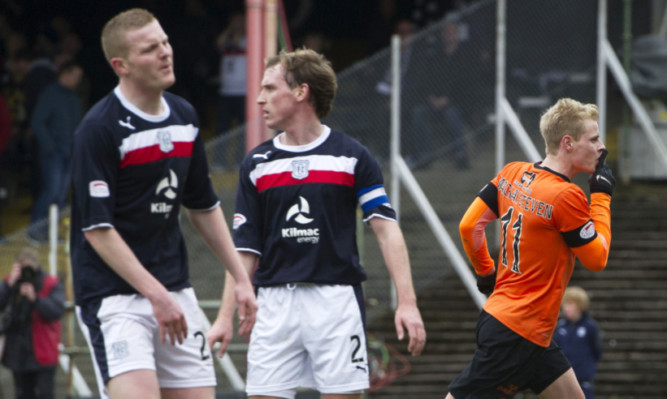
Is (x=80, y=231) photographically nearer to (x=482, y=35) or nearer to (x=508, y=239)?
(x=508, y=239)

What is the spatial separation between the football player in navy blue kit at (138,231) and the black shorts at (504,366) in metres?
1.25

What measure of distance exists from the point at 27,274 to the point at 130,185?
652 centimetres

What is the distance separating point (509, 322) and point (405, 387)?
6.33 meters

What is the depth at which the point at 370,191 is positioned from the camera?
6.00 m

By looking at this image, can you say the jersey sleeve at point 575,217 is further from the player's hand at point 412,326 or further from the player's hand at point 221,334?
the player's hand at point 221,334

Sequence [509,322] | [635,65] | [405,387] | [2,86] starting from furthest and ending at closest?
[2,86], [635,65], [405,387], [509,322]

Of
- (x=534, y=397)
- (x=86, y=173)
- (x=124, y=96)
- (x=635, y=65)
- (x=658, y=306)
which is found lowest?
(x=534, y=397)

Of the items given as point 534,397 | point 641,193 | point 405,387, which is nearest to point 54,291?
point 405,387

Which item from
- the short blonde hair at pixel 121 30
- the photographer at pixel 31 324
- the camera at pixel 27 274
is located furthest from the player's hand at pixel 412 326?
the camera at pixel 27 274

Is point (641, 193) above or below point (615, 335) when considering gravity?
above

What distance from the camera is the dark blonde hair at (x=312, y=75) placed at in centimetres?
609

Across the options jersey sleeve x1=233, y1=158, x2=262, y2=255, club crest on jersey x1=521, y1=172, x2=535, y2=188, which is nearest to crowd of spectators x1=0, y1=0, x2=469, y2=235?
jersey sleeve x1=233, y1=158, x2=262, y2=255

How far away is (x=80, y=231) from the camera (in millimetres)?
5293

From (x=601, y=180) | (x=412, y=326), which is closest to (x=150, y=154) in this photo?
(x=412, y=326)
